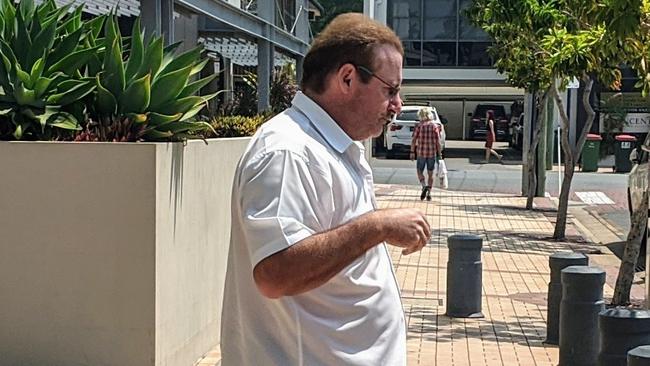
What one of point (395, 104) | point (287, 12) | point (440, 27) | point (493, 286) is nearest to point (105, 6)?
point (493, 286)

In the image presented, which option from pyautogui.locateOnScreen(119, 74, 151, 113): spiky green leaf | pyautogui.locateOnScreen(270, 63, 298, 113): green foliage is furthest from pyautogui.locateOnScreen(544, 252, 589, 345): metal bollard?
pyautogui.locateOnScreen(270, 63, 298, 113): green foliage

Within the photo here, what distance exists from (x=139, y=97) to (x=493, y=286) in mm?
5633

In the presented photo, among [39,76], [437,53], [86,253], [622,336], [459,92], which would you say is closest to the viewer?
[622,336]

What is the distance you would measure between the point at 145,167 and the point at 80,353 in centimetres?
120

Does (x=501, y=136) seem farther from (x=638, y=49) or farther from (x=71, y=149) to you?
(x=71, y=149)

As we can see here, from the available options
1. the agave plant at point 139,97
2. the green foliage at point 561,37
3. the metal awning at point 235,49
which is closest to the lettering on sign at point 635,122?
the metal awning at point 235,49

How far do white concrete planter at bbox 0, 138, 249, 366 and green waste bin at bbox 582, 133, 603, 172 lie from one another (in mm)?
27802

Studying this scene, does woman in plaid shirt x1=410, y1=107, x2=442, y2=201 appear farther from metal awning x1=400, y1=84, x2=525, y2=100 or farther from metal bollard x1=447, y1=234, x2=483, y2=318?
metal awning x1=400, y1=84, x2=525, y2=100

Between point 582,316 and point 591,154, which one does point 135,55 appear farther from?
point 591,154

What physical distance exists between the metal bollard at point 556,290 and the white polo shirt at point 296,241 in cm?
556

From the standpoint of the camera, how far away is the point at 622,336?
5711mm

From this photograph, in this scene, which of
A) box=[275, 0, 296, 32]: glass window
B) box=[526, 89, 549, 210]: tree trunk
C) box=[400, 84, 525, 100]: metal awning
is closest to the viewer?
box=[526, 89, 549, 210]: tree trunk

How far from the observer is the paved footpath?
26.0 feet

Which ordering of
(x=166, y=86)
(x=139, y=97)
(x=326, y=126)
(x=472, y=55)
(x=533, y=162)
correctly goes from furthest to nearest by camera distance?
(x=472, y=55)
(x=533, y=162)
(x=166, y=86)
(x=139, y=97)
(x=326, y=126)
